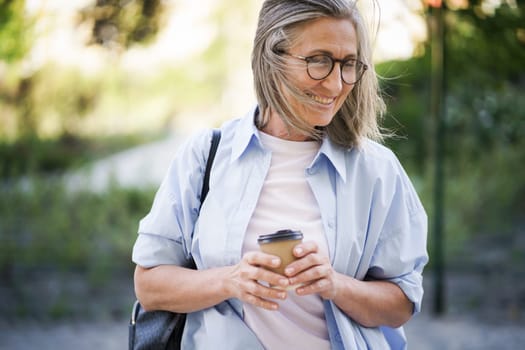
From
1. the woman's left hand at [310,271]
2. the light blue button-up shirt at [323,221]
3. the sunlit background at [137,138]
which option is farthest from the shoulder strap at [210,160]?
the sunlit background at [137,138]

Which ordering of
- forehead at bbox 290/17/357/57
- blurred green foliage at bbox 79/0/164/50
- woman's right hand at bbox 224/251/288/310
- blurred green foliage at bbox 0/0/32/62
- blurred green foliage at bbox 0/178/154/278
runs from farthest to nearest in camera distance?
1. blurred green foliage at bbox 79/0/164/50
2. blurred green foliage at bbox 0/178/154/278
3. blurred green foliage at bbox 0/0/32/62
4. forehead at bbox 290/17/357/57
5. woman's right hand at bbox 224/251/288/310

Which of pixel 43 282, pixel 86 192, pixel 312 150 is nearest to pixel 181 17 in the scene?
pixel 86 192

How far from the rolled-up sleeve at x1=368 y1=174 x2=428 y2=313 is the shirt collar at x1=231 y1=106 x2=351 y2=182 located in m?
0.15

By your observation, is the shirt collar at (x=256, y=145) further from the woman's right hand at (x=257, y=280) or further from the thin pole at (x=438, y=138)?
the thin pole at (x=438, y=138)

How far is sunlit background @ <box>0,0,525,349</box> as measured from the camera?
5.88m

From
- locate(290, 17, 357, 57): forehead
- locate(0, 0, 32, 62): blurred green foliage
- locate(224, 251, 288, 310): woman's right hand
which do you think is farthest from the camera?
locate(0, 0, 32, 62): blurred green foliage

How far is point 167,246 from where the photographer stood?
168 centimetres

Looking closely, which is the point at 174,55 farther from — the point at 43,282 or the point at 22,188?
the point at 43,282

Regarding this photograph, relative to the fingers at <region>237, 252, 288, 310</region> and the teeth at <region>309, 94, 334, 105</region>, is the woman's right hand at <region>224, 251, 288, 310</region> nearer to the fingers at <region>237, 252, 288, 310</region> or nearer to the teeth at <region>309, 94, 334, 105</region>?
the fingers at <region>237, 252, 288, 310</region>

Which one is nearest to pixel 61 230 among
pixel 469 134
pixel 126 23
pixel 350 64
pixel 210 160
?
pixel 126 23

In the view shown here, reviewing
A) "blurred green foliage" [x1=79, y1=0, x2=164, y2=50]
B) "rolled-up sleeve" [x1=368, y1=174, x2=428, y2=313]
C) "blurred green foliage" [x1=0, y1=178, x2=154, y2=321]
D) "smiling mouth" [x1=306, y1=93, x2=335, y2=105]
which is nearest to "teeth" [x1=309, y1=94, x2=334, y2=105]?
"smiling mouth" [x1=306, y1=93, x2=335, y2=105]

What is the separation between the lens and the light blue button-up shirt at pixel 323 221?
1.62 metres

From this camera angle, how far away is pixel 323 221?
5.36ft

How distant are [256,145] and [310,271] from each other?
0.41 metres
